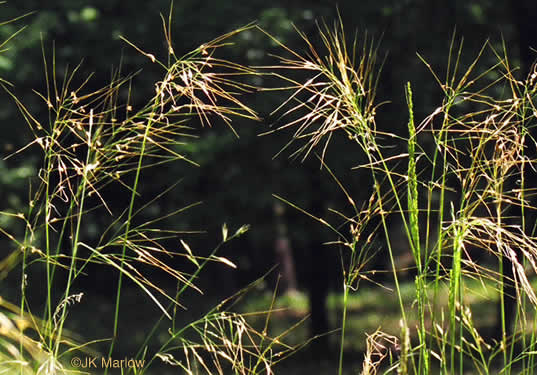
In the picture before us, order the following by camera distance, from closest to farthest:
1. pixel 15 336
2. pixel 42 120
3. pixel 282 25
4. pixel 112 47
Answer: pixel 15 336 → pixel 282 25 → pixel 112 47 → pixel 42 120

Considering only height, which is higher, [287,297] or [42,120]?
[42,120]

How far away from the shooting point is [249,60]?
8.54 metres

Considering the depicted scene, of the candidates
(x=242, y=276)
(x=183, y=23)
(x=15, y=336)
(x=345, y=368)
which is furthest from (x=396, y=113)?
(x=242, y=276)

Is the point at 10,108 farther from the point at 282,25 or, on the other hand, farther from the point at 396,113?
the point at 396,113

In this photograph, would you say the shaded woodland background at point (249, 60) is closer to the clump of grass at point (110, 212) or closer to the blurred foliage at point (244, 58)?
the blurred foliage at point (244, 58)

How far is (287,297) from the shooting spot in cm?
1520

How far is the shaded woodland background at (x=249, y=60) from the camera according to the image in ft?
26.9

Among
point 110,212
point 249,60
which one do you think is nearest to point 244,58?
point 249,60

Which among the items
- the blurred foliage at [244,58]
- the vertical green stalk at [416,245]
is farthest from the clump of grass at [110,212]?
the blurred foliage at [244,58]

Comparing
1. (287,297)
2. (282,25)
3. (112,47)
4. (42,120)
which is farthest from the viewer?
(287,297)

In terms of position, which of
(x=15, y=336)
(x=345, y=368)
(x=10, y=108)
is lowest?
(x=345, y=368)

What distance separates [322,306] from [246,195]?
220cm

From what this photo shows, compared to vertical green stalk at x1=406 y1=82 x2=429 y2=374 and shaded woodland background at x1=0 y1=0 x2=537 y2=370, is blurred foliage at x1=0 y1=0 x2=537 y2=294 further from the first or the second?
vertical green stalk at x1=406 y1=82 x2=429 y2=374

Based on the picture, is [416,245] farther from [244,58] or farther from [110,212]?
[244,58]
